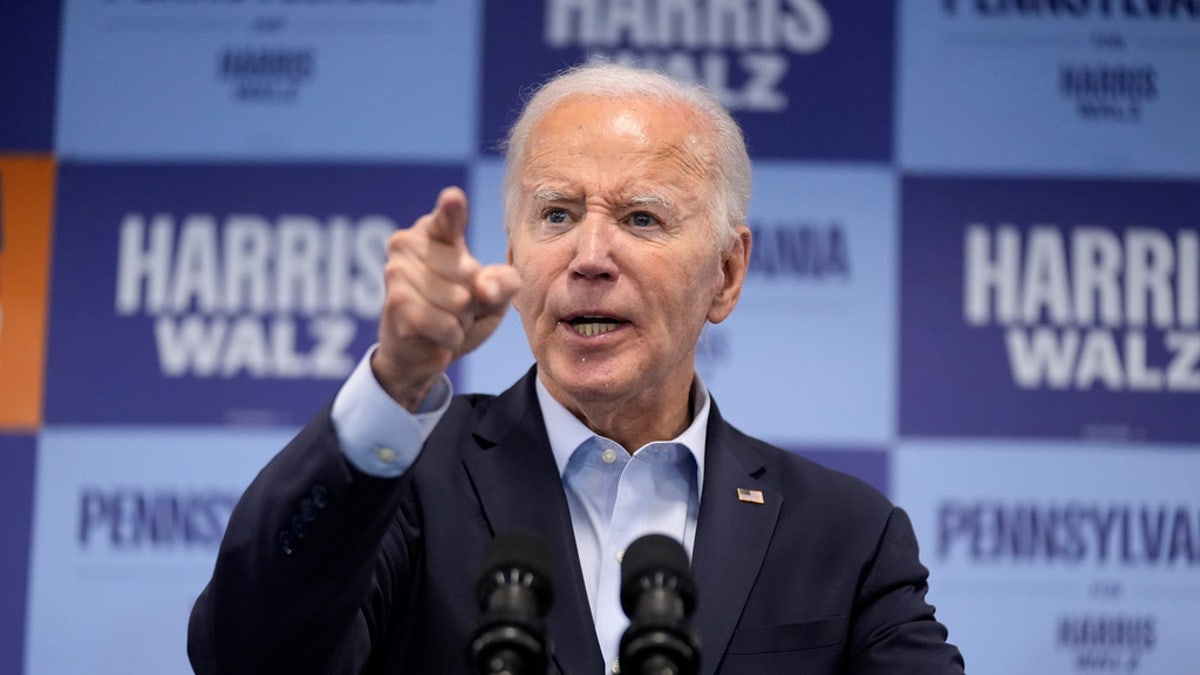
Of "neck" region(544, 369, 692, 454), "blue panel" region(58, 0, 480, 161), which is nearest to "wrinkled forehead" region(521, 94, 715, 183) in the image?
"neck" region(544, 369, 692, 454)

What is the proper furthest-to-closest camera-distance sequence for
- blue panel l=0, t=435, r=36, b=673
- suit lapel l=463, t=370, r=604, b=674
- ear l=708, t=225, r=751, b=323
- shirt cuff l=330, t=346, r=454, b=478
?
1. blue panel l=0, t=435, r=36, b=673
2. ear l=708, t=225, r=751, b=323
3. suit lapel l=463, t=370, r=604, b=674
4. shirt cuff l=330, t=346, r=454, b=478

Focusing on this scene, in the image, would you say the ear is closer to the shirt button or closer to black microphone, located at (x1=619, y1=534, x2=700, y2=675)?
the shirt button

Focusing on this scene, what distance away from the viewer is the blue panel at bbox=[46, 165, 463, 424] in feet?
11.6

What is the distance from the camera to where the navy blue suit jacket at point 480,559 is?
143 cm

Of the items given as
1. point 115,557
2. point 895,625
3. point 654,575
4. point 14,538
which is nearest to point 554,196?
point 895,625

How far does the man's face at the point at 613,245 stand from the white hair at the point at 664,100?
0.8 inches

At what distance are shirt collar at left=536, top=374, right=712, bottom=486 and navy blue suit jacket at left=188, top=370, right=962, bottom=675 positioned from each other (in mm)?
16

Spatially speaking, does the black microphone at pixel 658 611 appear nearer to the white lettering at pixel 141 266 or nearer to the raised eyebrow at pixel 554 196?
the raised eyebrow at pixel 554 196

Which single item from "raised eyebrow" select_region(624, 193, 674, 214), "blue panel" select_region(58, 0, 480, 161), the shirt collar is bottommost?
the shirt collar

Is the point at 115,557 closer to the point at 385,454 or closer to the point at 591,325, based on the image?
the point at 591,325

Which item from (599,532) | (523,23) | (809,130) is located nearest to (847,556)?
(599,532)

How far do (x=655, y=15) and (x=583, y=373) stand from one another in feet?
6.42

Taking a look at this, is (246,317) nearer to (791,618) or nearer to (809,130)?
(809,130)

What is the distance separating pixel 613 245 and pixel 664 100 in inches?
11.6
